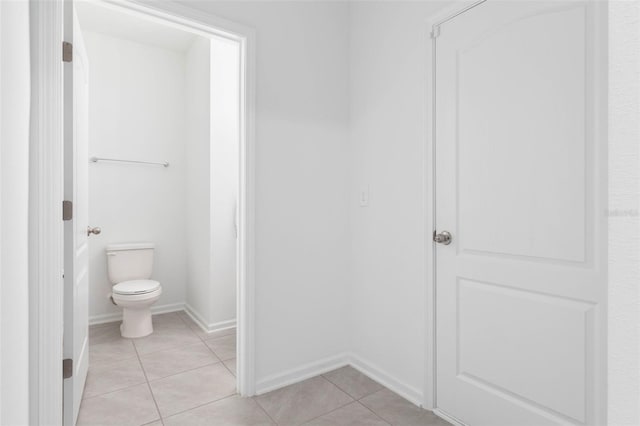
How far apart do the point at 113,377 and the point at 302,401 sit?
1.22 meters

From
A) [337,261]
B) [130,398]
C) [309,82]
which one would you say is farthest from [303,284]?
[309,82]

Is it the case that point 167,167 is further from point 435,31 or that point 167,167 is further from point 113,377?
point 435,31

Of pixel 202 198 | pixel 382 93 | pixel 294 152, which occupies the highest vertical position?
pixel 382 93

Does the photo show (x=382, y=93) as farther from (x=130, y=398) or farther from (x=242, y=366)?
(x=130, y=398)

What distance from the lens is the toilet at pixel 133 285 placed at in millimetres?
2877

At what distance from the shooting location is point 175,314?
3.56 meters

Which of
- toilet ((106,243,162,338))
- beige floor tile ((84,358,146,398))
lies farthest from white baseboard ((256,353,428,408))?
toilet ((106,243,162,338))

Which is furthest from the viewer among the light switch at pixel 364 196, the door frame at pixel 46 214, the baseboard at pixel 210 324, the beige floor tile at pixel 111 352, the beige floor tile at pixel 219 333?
the baseboard at pixel 210 324

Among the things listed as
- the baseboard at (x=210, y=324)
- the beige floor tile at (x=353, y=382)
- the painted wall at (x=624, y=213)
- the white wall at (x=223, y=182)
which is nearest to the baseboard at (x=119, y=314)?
the baseboard at (x=210, y=324)

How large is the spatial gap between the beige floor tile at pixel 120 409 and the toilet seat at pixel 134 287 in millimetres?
945

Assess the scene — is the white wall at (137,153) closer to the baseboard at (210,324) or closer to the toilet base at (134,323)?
the baseboard at (210,324)

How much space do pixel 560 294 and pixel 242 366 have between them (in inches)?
63.9

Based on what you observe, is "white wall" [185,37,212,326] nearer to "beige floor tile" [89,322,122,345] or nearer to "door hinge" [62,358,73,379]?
"beige floor tile" [89,322,122,345]

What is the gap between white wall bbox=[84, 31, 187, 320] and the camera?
330 centimetres
